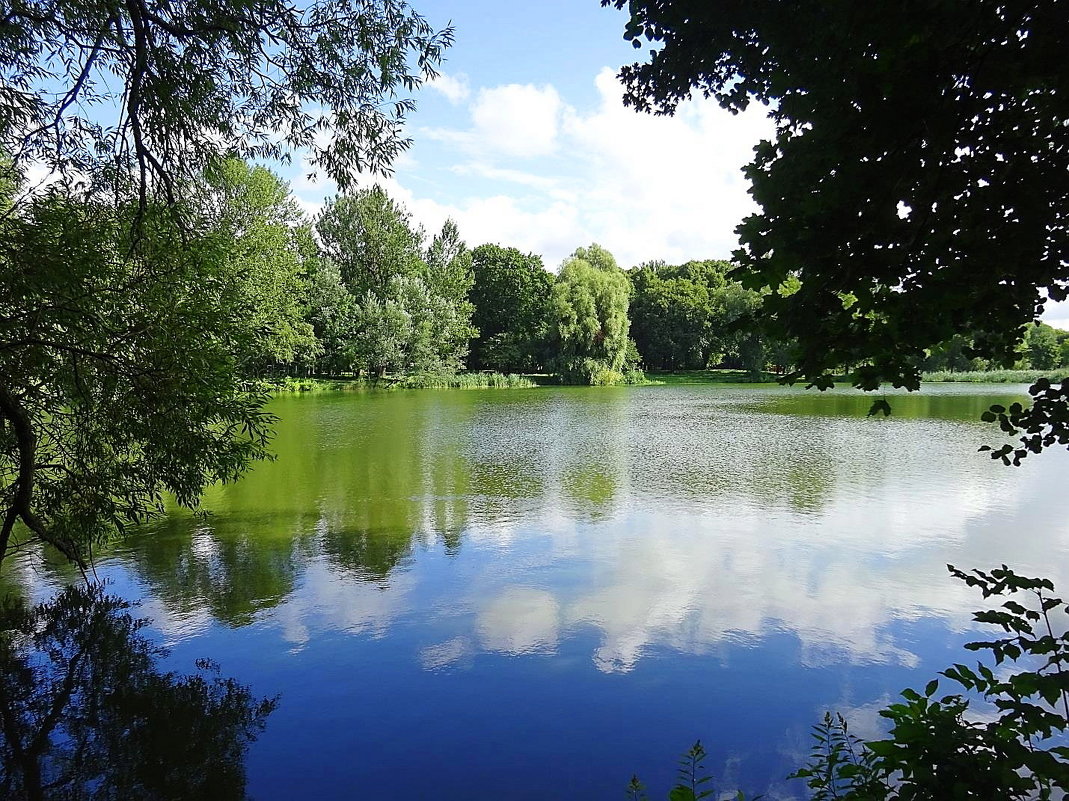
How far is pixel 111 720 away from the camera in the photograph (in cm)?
450

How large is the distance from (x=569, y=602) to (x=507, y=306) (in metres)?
46.5

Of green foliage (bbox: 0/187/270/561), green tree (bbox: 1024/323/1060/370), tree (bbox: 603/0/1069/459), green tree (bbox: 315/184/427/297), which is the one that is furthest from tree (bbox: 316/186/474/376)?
tree (bbox: 603/0/1069/459)

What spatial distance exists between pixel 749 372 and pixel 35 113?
2054 inches

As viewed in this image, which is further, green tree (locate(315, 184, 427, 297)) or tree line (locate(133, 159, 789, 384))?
green tree (locate(315, 184, 427, 297))

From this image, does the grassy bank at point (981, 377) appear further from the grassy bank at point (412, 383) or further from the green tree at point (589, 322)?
the grassy bank at point (412, 383)

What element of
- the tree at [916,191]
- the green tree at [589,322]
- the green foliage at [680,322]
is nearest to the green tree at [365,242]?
the green tree at [589,322]

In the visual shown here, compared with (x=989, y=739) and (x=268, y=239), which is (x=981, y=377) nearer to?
(x=268, y=239)

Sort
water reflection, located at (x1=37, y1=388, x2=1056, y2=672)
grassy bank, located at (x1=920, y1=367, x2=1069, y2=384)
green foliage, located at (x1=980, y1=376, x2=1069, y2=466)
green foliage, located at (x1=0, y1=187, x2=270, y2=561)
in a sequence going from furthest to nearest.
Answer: grassy bank, located at (x1=920, y1=367, x2=1069, y2=384) < water reflection, located at (x1=37, y1=388, x2=1056, y2=672) < green foliage, located at (x1=0, y1=187, x2=270, y2=561) < green foliage, located at (x1=980, y1=376, x2=1069, y2=466)

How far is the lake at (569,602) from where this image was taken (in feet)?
14.1

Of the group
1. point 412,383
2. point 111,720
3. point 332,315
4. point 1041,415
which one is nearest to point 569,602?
point 111,720

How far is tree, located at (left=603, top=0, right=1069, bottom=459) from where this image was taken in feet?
6.60

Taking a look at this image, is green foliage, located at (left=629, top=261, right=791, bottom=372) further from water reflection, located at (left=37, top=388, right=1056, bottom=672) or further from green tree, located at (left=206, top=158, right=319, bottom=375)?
water reflection, located at (left=37, top=388, right=1056, bottom=672)

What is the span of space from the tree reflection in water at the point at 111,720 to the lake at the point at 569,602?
0.22 m

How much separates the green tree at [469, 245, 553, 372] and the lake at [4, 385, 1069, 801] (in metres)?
35.4
